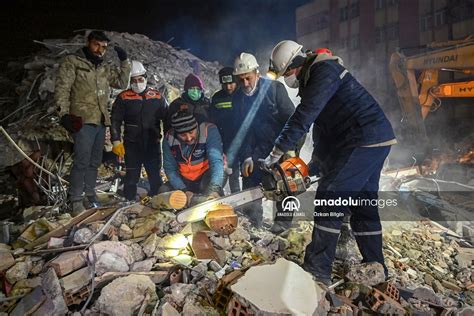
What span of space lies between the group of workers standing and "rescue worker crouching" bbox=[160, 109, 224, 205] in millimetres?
12

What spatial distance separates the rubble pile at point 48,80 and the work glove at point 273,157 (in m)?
4.96

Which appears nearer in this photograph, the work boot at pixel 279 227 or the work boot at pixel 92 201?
→ the work boot at pixel 279 227

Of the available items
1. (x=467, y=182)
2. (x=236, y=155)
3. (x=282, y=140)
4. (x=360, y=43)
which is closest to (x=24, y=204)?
(x=236, y=155)

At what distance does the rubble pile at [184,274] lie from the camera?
2.05 m

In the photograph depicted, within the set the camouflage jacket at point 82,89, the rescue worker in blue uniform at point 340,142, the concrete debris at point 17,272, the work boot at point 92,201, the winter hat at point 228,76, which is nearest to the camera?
the concrete debris at point 17,272

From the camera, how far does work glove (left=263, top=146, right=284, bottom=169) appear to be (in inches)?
102

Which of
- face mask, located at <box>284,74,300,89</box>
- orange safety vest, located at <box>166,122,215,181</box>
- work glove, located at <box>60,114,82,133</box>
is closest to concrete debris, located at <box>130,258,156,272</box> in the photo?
orange safety vest, located at <box>166,122,215,181</box>

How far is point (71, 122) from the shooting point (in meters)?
3.38

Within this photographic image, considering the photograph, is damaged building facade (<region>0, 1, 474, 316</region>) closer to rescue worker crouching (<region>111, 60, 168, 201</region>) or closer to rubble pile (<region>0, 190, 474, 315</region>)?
rubble pile (<region>0, 190, 474, 315</region>)

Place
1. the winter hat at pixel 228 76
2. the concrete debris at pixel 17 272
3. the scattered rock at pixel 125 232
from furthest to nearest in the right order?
the winter hat at pixel 228 76 < the scattered rock at pixel 125 232 < the concrete debris at pixel 17 272

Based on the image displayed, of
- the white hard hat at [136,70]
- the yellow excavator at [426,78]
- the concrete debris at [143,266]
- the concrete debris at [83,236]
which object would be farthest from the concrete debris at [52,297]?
the yellow excavator at [426,78]

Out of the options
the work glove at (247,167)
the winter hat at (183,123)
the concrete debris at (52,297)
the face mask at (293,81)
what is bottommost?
the concrete debris at (52,297)

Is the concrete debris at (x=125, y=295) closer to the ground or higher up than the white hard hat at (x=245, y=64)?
closer to the ground

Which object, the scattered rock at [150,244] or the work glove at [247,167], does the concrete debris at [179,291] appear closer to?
the scattered rock at [150,244]
